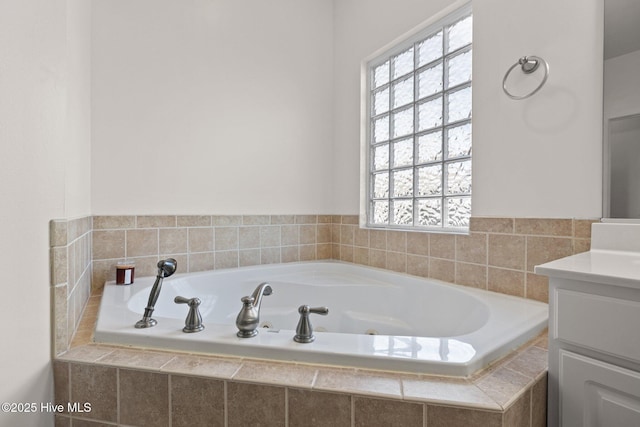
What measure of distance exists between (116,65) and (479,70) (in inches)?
78.0

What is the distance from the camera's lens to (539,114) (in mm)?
1298

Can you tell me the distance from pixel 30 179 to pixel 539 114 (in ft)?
5.92

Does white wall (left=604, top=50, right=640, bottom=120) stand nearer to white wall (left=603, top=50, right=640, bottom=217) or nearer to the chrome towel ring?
white wall (left=603, top=50, right=640, bottom=217)

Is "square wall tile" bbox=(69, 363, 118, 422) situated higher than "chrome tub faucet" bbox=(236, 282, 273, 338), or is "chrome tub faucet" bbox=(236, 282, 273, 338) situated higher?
"chrome tub faucet" bbox=(236, 282, 273, 338)

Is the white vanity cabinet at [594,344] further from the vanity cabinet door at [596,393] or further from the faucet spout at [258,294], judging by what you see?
the faucet spout at [258,294]

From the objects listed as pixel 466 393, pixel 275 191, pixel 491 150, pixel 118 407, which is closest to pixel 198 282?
pixel 275 191

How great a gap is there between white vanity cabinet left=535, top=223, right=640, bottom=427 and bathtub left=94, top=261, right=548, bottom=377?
0.54 feet

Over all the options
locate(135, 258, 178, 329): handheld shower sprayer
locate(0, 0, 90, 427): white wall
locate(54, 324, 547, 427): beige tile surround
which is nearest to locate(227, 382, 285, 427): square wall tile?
locate(54, 324, 547, 427): beige tile surround

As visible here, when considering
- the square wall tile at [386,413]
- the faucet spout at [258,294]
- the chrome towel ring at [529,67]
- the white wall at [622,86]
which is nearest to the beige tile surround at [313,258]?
the square wall tile at [386,413]

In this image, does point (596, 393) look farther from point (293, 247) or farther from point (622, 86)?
point (293, 247)

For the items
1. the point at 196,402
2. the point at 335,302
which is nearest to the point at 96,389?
the point at 196,402

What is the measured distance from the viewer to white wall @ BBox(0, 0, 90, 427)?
0.79m

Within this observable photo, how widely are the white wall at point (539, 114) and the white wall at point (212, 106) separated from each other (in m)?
1.02

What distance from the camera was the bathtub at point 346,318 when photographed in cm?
86
